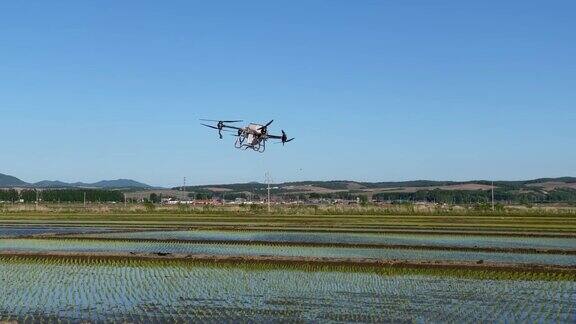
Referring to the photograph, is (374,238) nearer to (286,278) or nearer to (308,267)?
(308,267)

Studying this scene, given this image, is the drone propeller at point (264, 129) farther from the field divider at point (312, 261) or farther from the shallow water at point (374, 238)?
the shallow water at point (374, 238)

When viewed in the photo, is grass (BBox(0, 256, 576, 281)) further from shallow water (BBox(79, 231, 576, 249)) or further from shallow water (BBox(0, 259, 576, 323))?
shallow water (BBox(79, 231, 576, 249))

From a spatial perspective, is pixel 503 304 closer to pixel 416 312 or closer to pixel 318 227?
pixel 416 312

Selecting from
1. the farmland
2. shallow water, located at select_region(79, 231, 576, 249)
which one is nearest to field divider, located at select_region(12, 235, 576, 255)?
the farmland

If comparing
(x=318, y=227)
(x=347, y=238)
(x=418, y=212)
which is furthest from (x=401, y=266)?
(x=418, y=212)

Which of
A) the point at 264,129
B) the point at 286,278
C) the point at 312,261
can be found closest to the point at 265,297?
the point at 286,278

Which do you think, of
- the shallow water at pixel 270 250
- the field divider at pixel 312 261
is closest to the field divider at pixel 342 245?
the shallow water at pixel 270 250

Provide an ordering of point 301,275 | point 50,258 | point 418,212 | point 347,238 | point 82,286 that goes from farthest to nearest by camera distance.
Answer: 1. point 418,212
2. point 347,238
3. point 50,258
4. point 301,275
5. point 82,286
